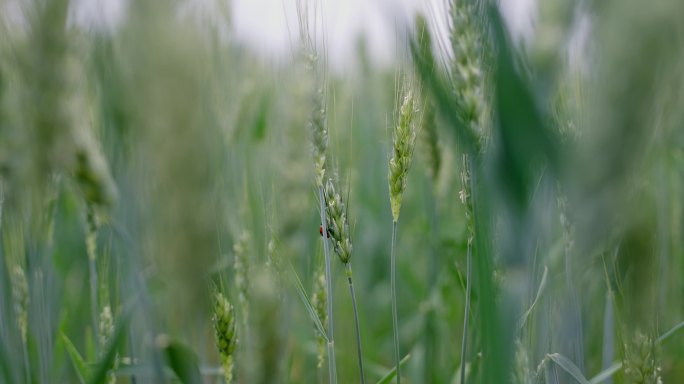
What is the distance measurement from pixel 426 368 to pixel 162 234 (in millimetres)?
669

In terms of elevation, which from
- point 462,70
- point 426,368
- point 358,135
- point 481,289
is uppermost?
point 462,70

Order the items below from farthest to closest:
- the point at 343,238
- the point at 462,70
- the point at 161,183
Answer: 1. the point at 343,238
2. the point at 462,70
3. the point at 161,183

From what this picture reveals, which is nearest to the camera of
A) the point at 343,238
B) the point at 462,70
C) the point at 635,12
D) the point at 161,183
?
the point at 635,12

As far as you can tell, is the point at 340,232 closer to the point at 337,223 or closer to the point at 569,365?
the point at 337,223

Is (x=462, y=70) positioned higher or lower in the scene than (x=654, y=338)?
higher

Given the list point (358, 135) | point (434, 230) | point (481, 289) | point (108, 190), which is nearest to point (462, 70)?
point (481, 289)

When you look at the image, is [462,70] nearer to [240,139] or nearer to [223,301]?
[223,301]

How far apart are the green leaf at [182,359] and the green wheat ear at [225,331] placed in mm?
66

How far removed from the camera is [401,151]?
0.68 meters

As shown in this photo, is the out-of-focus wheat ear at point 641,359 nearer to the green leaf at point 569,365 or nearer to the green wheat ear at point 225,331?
the green leaf at point 569,365

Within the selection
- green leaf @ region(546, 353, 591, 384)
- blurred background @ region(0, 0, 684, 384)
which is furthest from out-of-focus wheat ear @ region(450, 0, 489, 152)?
green leaf @ region(546, 353, 591, 384)

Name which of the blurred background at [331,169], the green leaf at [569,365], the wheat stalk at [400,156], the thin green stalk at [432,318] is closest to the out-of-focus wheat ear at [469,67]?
the blurred background at [331,169]

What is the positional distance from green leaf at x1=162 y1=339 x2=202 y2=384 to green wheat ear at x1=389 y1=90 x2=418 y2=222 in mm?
Answer: 251

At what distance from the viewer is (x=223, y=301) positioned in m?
0.65
